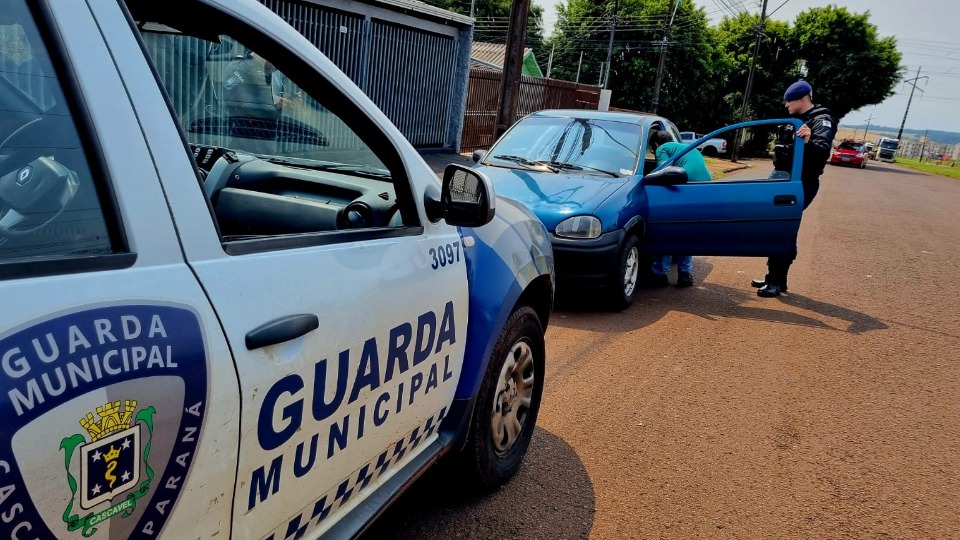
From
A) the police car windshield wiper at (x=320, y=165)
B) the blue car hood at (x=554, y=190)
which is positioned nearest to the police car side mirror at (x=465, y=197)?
the police car windshield wiper at (x=320, y=165)

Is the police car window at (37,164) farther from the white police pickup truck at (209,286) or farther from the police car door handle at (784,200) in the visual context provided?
the police car door handle at (784,200)

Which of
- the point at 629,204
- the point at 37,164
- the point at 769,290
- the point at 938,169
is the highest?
the point at 37,164

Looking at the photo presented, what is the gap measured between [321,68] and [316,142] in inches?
25.4

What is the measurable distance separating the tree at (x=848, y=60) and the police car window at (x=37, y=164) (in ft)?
168

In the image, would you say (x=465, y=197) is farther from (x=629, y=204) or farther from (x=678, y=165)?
(x=678, y=165)

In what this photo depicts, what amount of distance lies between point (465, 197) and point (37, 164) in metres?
1.36

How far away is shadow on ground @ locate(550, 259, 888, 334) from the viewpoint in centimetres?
599

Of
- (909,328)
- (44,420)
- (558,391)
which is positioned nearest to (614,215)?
(558,391)

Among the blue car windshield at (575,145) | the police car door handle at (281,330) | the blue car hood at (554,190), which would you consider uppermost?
the blue car windshield at (575,145)

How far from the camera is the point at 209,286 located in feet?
4.96

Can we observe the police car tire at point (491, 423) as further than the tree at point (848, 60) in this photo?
No

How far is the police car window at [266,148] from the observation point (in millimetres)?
2162

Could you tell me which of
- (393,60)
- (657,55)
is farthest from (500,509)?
(657,55)

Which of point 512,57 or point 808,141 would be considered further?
point 512,57
